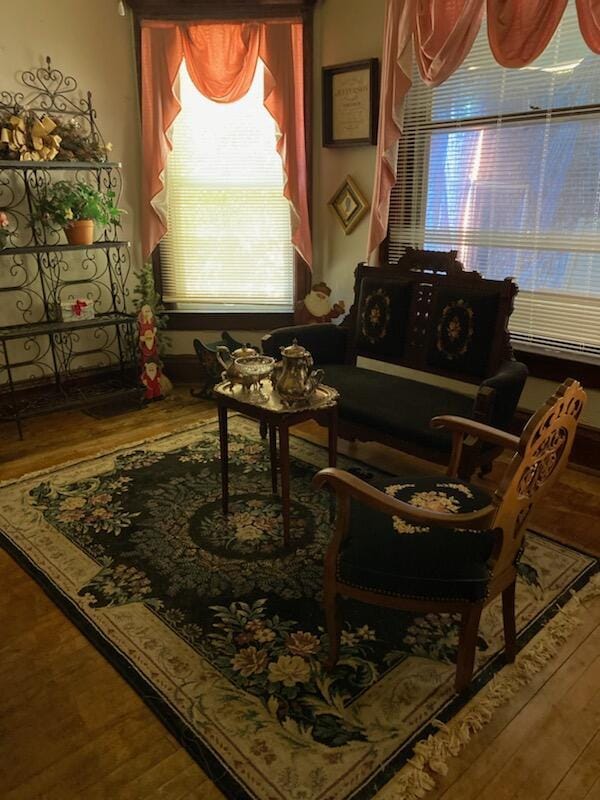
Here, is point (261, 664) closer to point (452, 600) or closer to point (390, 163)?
point (452, 600)

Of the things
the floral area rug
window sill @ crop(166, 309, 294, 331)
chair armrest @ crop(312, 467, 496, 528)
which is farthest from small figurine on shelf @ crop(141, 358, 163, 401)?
chair armrest @ crop(312, 467, 496, 528)

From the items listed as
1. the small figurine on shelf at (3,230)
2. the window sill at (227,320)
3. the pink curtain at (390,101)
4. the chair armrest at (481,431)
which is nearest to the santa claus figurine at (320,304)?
the window sill at (227,320)

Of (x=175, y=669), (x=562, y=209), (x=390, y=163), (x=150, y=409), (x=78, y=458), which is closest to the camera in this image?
(x=175, y=669)

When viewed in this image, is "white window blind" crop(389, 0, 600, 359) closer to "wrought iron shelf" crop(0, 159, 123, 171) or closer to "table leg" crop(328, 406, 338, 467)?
"table leg" crop(328, 406, 338, 467)

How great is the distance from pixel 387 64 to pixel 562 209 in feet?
4.37

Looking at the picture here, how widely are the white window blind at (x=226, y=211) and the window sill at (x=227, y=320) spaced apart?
62 mm

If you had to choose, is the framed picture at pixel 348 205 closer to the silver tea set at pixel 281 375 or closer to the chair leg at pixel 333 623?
the silver tea set at pixel 281 375

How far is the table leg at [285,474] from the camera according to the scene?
2.31 meters

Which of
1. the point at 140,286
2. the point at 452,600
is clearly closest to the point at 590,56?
the point at 452,600

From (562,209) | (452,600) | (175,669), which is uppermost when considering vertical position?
(562,209)

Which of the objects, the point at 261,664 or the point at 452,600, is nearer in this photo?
the point at 452,600

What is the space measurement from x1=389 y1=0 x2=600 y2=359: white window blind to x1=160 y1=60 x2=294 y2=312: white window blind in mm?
1061

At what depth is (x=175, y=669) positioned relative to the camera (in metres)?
1.87

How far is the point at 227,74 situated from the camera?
398cm
